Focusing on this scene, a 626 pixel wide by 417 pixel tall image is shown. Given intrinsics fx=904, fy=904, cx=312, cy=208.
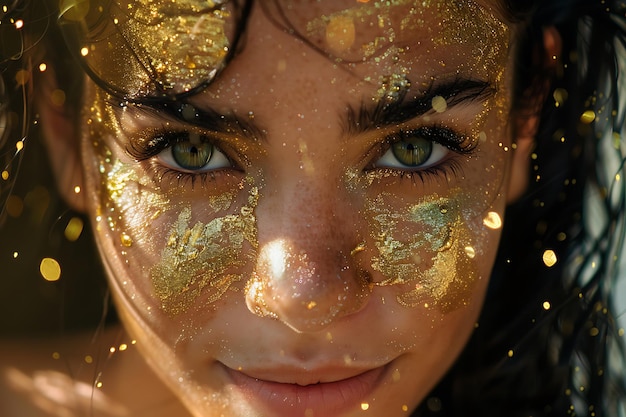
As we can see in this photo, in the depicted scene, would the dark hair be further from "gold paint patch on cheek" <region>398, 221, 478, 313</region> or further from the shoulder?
the shoulder

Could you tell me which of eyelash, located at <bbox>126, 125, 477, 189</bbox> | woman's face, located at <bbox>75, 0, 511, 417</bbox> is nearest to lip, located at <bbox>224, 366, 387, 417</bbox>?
woman's face, located at <bbox>75, 0, 511, 417</bbox>

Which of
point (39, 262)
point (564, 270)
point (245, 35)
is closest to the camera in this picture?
point (245, 35)

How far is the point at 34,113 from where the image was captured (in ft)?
3.52

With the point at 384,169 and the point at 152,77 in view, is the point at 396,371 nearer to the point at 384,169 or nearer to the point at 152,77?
the point at 384,169

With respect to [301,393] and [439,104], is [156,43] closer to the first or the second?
[439,104]

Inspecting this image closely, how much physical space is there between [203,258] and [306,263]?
0.38 feet

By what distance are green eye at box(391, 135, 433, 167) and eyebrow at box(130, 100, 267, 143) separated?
16cm

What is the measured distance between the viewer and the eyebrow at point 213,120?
837 mm

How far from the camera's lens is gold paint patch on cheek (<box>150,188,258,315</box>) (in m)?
0.88

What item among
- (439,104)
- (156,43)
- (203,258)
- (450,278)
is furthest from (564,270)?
(156,43)

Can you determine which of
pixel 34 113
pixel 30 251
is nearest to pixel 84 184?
pixel 34 113

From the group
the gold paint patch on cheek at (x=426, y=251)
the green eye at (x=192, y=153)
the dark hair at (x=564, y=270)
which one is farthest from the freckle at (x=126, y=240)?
the dark hair at (x=564, y=270)

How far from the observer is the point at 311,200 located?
0.85m

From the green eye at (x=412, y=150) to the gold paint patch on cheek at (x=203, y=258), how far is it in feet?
0.52
